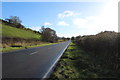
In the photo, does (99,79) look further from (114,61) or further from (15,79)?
(15,79)

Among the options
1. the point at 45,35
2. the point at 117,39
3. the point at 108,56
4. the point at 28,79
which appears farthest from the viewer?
the point at 45,35

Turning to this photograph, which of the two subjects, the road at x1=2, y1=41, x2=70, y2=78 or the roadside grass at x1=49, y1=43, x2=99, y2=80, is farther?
the road at x1=2, y1=41, x2=70, y2=78

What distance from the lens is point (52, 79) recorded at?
15.5 feet

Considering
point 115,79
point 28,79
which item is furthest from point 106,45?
point 28,79

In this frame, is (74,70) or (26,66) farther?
(26,66)

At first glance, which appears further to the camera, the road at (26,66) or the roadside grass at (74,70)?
the road at (26,66)

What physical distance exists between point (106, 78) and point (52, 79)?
2682 millimetres

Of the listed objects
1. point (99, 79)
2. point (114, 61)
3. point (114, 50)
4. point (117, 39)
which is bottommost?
point (99, 79)

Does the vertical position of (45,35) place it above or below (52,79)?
above

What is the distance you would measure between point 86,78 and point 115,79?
1.37 m

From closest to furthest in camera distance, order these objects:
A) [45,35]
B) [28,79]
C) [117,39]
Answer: [28,79]
[117,39]
[45,35]

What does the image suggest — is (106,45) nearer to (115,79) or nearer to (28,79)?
(115,79)

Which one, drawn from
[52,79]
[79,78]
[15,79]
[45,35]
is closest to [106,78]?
[79,78]

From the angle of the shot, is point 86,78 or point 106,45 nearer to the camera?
point 86,78
